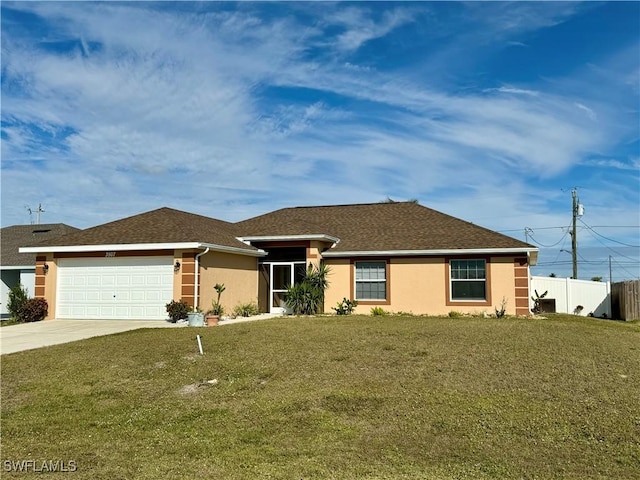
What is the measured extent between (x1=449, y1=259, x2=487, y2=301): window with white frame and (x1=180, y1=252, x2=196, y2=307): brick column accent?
1001 centimetres

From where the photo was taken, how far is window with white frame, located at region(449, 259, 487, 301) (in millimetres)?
20109

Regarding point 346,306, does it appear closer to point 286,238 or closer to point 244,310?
point 286,238

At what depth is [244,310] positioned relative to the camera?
20.2m

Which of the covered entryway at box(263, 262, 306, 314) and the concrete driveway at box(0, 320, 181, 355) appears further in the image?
the covered entryway at box(263, 262, 306, 314)

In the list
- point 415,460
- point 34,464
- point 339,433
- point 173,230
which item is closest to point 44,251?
point 173,230

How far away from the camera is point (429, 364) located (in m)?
10.1

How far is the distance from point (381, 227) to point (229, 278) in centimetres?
760

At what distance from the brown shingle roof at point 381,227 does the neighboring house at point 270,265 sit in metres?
0.08

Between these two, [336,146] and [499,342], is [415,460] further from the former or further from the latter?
[336,146]

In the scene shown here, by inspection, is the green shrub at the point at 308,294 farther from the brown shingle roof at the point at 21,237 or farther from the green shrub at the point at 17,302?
the brown shingle roof at the point at 21,237

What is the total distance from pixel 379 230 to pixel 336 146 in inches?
176

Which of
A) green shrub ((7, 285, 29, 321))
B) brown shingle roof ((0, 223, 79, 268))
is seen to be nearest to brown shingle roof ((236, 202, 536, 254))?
green shrub ((7, 285, 29, 321))

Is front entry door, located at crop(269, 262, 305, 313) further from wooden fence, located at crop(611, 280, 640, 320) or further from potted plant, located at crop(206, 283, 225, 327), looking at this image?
wooden fence, located at crop(611, 280, 640, 320)

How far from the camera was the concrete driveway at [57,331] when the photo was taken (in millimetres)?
13680
